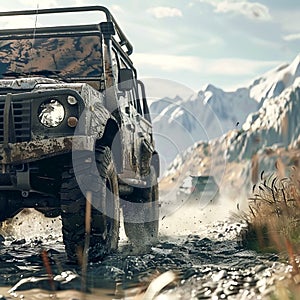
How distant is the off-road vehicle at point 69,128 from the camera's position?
4.58 m

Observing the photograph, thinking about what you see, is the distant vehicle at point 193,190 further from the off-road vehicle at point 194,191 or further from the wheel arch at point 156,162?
the wheel arch at point 156,162

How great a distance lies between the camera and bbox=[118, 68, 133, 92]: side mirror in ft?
19.5

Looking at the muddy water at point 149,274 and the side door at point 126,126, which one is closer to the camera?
the muddy water at point 149,274

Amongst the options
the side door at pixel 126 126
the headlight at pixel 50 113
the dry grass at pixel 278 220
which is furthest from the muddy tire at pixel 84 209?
the side door at pixel 126 126

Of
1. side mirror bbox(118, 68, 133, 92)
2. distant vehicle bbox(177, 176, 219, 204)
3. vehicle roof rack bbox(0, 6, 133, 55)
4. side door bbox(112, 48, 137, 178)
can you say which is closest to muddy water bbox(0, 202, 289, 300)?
side door bbox(112, 48, 137, 178)

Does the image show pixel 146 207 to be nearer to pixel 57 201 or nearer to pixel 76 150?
pixel 57 201

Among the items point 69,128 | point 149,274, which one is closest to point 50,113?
point 69,128

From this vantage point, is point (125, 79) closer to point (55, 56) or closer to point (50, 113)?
point (55, 56)

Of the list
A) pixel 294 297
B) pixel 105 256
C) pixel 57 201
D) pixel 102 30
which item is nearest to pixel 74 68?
pixel 102 30

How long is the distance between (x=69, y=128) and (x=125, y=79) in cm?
144

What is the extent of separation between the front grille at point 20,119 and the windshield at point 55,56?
1435 mm

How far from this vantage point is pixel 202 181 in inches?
1030

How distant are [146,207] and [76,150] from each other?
129 inches

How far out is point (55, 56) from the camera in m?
6.33
